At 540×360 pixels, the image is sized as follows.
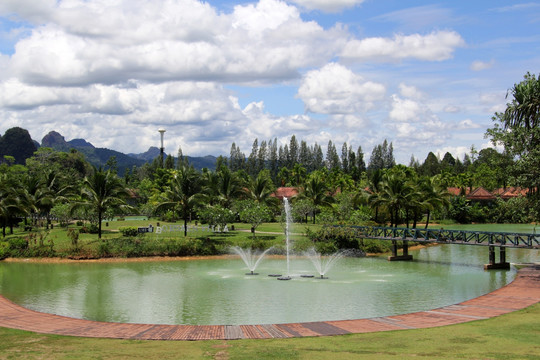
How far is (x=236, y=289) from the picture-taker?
2845 centimetres

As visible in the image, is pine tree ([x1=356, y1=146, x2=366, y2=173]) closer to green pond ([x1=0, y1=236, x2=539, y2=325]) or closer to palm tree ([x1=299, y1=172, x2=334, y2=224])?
palm tree ([x1=299, y1=172, x2=334, y2=224])

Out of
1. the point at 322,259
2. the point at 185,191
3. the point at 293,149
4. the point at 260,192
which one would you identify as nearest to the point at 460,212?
the point at 260,192

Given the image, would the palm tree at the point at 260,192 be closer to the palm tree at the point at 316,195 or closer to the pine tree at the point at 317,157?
the palm tree at the point at 316,195

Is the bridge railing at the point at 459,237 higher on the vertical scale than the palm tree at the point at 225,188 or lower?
lower

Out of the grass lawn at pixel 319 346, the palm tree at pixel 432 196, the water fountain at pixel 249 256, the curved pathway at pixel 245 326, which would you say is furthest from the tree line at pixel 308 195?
the grass lawn at pixel 319 346

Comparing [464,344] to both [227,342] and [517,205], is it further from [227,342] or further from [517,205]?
[517,205]

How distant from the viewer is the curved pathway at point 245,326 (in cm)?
1802

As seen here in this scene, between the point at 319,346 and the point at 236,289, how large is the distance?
1294 cm

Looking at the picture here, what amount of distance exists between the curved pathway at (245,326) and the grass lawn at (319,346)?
0.92 m

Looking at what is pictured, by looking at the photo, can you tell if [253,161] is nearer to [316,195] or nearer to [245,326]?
[316,195]

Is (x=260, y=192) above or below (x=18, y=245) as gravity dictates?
above

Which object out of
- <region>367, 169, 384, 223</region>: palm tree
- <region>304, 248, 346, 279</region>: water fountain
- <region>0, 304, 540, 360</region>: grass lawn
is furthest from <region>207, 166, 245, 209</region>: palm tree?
<region>0, 304, 540, 360</region>: grass lawn

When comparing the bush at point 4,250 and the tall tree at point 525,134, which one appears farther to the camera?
the bush at point 4,250

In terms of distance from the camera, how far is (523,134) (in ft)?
102
